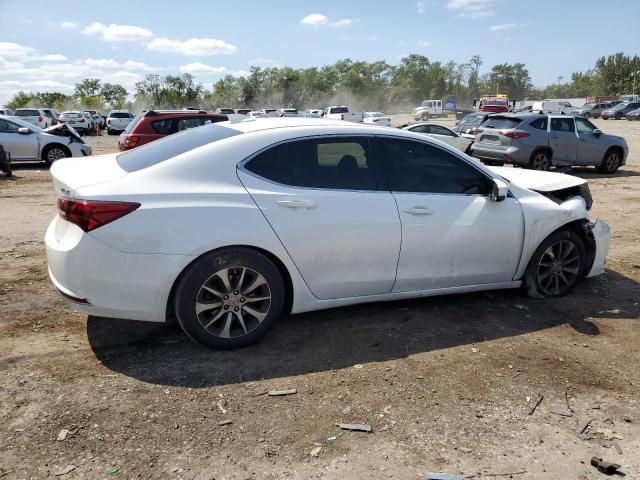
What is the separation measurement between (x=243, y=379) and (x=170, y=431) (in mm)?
642

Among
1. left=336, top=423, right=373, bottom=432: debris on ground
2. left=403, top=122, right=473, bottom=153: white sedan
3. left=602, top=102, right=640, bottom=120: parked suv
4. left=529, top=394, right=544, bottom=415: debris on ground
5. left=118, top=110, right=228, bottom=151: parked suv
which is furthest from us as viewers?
left=602, top=102, right=640, bottom=120: parked suv

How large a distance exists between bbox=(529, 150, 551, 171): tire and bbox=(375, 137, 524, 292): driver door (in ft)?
→ 33.3

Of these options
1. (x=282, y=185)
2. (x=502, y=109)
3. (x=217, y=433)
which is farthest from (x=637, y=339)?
(x=502, y=109)

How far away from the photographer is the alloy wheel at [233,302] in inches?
141

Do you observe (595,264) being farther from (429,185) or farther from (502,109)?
(502,109)

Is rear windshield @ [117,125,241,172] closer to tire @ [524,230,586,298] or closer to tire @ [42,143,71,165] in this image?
tire @ [524,230,586,298]

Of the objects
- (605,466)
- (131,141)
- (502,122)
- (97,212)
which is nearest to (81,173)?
(97,212)

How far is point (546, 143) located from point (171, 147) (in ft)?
40.4

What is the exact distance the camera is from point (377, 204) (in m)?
3.99

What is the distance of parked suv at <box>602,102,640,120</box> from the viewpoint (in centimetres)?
5397

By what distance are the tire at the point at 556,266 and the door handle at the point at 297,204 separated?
86.0 inches

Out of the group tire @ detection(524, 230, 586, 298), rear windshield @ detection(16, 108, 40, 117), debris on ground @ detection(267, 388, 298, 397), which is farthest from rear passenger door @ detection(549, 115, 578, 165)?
rear windshield @ detection(16, 108, 40, 117)

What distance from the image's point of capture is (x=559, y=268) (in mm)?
4887

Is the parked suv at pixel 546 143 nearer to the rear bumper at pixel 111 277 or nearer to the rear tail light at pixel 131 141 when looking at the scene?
the rear tail light at pixel 131 141
